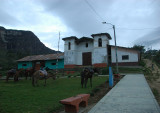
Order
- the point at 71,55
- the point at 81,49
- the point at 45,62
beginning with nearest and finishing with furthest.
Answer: the point at 71,55 → the point at 81,49 → the point at 45,62

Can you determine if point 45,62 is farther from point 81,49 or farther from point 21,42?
point 21,42

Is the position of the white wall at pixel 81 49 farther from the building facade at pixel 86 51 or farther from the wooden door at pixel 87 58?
the wooden door at pixel 87 58

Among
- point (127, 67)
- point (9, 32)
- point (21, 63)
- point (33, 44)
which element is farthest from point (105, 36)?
point (9, 32)

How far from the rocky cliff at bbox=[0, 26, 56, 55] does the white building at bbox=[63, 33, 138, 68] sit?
55.6 m

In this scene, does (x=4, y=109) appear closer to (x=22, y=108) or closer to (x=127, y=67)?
(x=22, y=108)

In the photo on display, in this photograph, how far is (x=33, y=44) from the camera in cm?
9000

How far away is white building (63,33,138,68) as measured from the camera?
2978 cm

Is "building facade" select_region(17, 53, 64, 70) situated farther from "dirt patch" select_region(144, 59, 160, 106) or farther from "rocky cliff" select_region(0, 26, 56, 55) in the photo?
"rocky cliff" select_region(0, 26, 56, 55)

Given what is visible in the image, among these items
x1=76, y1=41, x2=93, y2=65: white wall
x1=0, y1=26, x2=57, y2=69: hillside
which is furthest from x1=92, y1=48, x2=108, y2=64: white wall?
x1=0, y1=26, x2=57, y2=69: hillside

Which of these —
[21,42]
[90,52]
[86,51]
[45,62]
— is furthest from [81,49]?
[21,42]

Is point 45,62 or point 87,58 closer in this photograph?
point 87,58

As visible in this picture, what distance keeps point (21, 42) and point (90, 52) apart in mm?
69897

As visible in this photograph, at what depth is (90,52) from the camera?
105ft

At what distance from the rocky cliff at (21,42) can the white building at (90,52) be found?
5557cm
